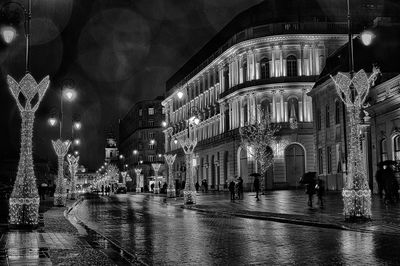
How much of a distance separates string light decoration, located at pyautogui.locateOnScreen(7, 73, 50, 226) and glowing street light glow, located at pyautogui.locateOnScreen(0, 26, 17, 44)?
1.86 meters

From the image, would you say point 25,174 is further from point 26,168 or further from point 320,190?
point 320,190

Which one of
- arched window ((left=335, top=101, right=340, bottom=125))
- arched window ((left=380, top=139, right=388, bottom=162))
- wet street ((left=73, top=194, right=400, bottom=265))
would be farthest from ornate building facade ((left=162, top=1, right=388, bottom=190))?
wet street ((left=73, top=194, right=400, bottom=265))

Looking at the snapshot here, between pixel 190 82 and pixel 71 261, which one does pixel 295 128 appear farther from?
pixel 71 261

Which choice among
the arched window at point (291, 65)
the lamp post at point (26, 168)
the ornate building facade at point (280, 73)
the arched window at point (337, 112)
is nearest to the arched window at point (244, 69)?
the ornate building facade at point (280, 73)

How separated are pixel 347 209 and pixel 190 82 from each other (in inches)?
2901

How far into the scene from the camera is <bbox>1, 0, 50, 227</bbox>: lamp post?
676 inches

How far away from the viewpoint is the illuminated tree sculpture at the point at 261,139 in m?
58.8

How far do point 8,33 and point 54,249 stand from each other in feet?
23.7

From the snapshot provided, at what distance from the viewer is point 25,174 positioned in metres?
17.3

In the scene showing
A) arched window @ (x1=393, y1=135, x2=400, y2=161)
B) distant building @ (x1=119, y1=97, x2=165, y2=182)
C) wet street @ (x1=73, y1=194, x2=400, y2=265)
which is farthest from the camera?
distant building @ (x1=119, y1=97, x2=165, y2=182)

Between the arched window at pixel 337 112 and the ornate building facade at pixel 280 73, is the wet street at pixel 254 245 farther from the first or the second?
the ornate building facade at pixel 280 73

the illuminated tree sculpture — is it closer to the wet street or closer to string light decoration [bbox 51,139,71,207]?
string light decoration [bbox 51,139,71,207]

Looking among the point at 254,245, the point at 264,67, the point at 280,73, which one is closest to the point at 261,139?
the point at 280,73

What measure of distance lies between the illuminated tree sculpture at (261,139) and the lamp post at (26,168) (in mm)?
40654
